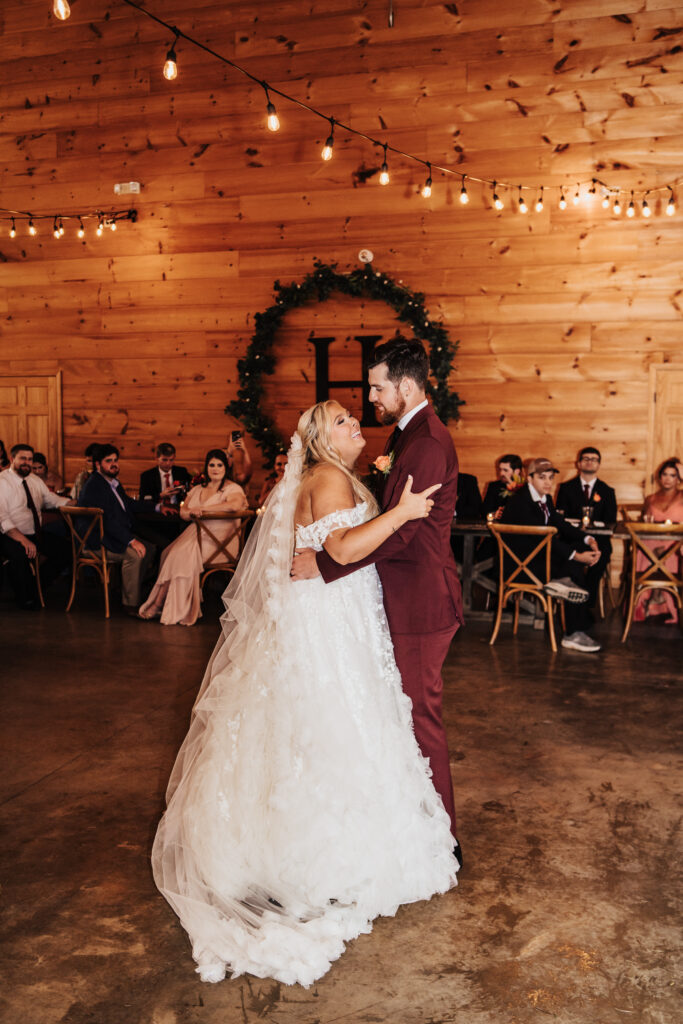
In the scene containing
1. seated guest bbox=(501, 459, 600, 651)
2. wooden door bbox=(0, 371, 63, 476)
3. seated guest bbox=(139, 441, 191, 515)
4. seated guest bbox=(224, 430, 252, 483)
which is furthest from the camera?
wooden door bbox=(0, 371, 63, 476)

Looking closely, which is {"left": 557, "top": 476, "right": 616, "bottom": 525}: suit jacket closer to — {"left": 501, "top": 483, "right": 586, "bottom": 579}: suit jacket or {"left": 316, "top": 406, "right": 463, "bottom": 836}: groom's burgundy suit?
{"left": 501, "top": 483, "right": 586, "bottom": 579}: suit jacket

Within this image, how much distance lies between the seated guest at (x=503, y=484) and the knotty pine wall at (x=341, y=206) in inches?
23.6

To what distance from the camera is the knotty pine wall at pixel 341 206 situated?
8398 mm

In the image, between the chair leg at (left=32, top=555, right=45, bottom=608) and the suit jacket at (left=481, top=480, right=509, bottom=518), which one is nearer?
the chair leg at (left=32, top=555, right=45, bottom=608)

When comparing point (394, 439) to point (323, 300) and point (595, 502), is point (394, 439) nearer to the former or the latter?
point (595, 502)

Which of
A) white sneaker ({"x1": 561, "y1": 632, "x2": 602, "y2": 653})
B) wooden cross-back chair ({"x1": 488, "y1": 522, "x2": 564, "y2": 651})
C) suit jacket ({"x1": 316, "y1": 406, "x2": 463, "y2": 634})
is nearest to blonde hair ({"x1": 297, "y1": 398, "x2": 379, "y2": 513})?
suit jacket ({"x1": 316, "y1": 406, "x2": 463, "y2": 634})

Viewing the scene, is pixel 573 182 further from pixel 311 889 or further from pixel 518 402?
pixel 311 889

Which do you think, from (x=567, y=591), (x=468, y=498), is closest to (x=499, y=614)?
(x=567, y=591)

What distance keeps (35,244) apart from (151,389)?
2.43 m

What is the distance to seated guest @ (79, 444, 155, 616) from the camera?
7.24 m

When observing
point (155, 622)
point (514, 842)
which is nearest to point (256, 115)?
point (155, 622)

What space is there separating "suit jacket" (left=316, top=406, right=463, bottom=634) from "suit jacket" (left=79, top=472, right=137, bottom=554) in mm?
4736

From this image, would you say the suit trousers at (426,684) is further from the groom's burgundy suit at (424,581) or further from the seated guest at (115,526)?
the seated guest at (115,526)

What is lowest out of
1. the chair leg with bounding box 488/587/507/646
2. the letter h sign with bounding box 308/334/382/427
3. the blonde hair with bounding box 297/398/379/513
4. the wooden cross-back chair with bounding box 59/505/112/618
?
the chair leg with bounding box 488/587/507/646
